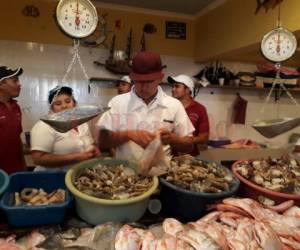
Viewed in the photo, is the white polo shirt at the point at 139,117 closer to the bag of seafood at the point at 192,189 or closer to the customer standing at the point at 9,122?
the bag of seafood at the point at 192,189

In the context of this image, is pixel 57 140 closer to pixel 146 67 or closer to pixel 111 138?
pixel 111 138

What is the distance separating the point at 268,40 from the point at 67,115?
6.44 ft

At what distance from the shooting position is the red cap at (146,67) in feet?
5.84

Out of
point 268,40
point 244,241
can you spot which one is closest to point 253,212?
point 244,241

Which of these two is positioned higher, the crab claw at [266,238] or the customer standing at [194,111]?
the customer standing at [194,111]

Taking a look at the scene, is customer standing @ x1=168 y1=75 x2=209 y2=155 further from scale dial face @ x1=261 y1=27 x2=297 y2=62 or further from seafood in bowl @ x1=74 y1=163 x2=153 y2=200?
seafood in bowl @ x1=74 y1=163 x2=153 y2=200

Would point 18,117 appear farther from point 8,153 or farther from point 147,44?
point 147,44

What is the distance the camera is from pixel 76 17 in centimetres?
184

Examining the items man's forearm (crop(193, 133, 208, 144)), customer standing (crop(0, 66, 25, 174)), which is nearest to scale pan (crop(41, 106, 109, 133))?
customer standing (crop(0, 66, 25, 174))

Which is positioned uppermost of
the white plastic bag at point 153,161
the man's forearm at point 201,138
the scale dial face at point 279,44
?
the scale dial face at point 279,44

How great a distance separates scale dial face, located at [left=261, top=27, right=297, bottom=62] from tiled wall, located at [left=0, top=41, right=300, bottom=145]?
2.07 metres

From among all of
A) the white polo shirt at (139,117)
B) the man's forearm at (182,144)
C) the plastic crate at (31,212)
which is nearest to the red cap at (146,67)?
the white polo shirt at (139,117)

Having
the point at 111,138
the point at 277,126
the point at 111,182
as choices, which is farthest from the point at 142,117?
the point at 277,126

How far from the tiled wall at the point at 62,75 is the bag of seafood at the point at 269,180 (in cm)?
239
